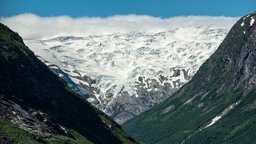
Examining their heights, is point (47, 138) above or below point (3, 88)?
below

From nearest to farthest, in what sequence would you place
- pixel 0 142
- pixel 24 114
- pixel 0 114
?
pixel 0 142 → pixel 0 114 → pixel 24 114

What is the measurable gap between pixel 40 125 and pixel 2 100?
14.0 metres

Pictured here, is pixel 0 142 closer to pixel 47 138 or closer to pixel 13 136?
pixel 13 136

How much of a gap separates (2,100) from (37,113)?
A: 52.1 feet

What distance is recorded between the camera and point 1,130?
6649 inches

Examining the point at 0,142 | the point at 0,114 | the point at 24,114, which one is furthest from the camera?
the point at 24,114

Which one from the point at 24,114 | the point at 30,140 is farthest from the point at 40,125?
the point at 30,140

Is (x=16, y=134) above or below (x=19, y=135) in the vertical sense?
above

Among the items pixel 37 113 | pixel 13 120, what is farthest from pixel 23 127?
pixel 37 113

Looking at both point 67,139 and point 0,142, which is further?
point 67,139

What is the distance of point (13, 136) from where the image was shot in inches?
6644

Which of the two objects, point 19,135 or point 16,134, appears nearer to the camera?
point 16,134

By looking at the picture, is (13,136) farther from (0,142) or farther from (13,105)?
(13,105)

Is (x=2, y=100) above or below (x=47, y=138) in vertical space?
above
